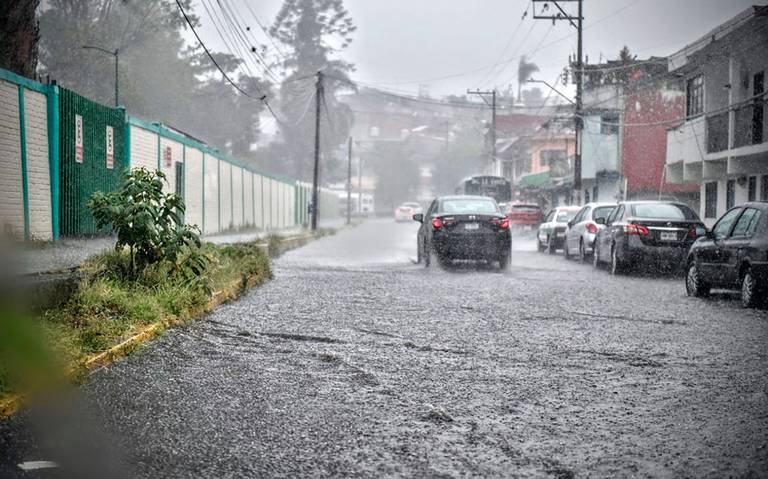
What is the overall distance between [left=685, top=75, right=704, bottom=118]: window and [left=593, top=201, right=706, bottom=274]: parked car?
14.0 metres

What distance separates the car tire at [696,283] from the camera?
1198cm

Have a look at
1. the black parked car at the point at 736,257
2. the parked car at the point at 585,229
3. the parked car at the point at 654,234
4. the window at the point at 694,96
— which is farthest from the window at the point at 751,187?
Answer: the black parked car at the point at 736,257

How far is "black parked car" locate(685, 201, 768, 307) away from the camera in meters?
10.3

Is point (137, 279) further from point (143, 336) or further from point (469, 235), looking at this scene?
point (469, 235)

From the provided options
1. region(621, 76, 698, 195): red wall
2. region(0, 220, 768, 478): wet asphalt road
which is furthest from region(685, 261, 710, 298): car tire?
region(621, 76, 698, 195): red wall

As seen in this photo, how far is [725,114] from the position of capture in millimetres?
25984

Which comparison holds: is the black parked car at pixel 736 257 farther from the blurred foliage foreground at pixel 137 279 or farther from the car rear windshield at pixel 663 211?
the blurred foliage foreground at pixel 137 279

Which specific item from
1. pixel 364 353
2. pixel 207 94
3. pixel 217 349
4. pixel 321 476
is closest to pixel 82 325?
pixel 217 349

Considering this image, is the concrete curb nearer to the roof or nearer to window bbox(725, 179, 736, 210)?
the roof

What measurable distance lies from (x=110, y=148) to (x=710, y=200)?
73.5ft

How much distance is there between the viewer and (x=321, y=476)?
11.8ft

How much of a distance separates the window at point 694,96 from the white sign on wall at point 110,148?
65.9 ft

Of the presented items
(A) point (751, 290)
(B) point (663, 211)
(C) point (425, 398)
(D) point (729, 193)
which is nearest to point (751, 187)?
(D) point (729, 193)

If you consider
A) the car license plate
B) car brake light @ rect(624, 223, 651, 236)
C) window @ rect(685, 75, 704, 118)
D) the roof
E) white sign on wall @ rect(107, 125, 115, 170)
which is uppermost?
the roof
